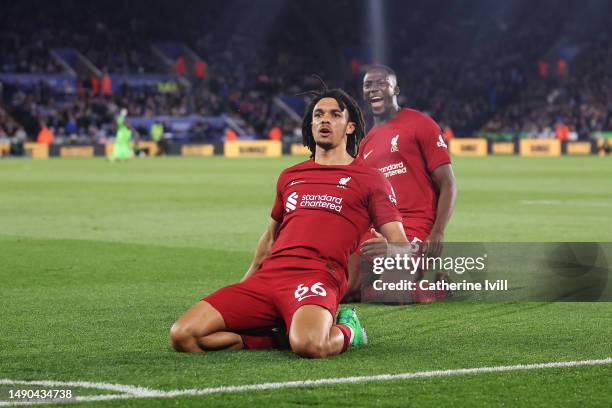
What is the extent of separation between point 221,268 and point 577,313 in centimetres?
473

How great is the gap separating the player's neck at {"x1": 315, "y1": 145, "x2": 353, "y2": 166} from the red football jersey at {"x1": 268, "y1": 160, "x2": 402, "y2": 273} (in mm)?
47

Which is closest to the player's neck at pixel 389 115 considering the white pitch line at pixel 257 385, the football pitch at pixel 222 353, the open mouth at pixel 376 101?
the open mouth at pixel 376 101

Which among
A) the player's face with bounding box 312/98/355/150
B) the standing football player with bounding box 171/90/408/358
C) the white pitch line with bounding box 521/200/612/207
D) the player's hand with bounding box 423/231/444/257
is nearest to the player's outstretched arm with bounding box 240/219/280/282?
the standing football player with bounding box 171/90/408/358

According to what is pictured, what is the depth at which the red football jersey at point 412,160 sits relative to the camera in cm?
1035

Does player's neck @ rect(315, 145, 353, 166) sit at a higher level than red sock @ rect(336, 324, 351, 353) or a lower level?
higher

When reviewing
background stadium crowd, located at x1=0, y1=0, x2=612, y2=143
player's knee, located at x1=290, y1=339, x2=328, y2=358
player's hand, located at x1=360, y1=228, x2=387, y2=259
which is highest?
background stadium crowd, located at x1=0, y1=0, x2=612, y2=143

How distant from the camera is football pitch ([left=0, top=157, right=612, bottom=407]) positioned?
241 inches

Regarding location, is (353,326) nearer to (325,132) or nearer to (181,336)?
(181,336)

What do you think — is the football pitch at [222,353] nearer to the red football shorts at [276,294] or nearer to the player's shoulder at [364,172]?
the red football shorts at [276,294]

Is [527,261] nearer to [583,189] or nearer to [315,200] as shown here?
[315,200]

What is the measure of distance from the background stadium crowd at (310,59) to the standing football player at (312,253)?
54.0 m

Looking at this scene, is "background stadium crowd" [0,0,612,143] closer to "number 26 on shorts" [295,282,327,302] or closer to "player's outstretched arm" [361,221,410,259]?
"player's outstretched arm" [361,221,410,259]

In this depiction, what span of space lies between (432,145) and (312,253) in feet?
10.1

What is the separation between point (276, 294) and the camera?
24.3 feet
